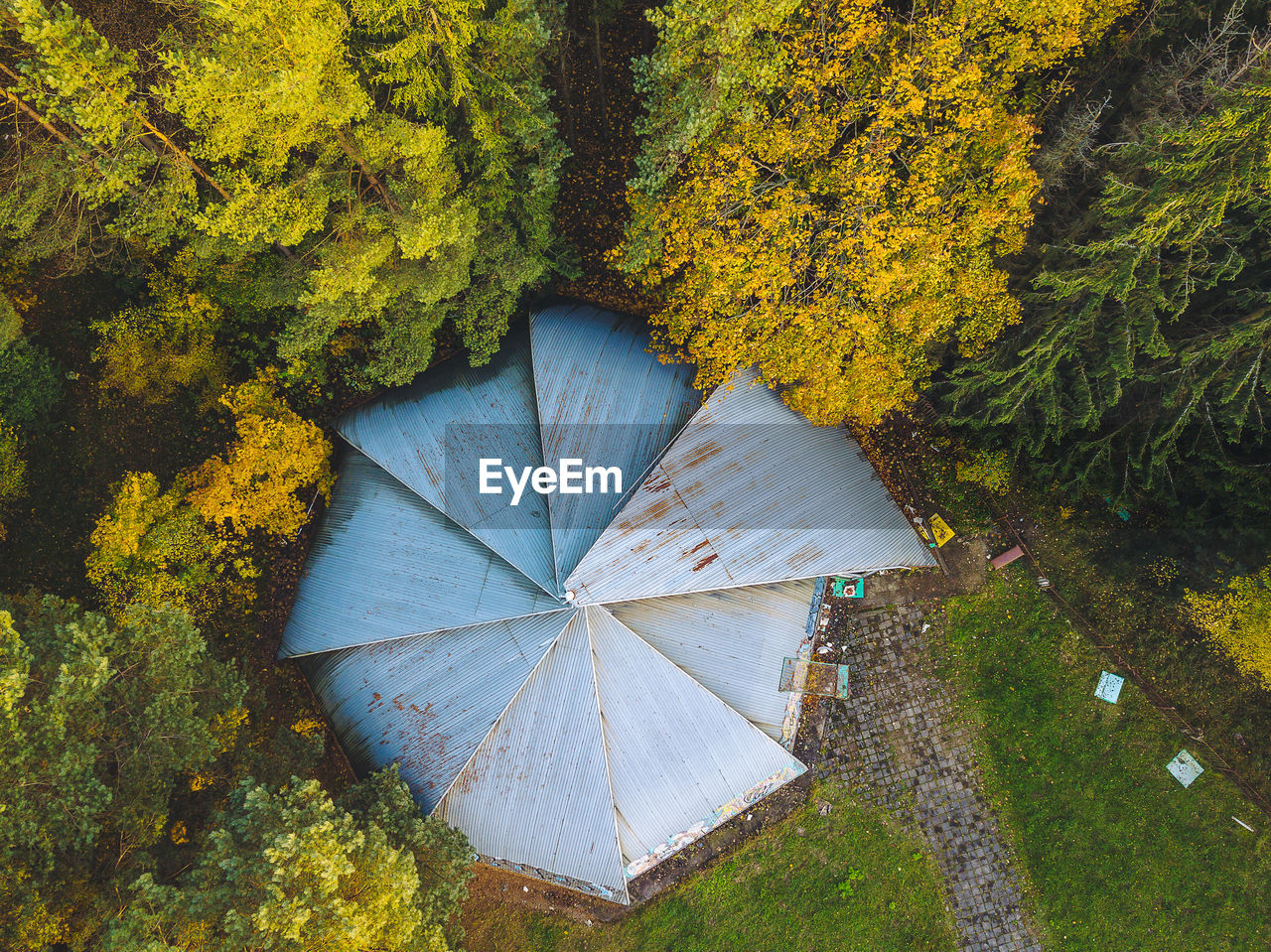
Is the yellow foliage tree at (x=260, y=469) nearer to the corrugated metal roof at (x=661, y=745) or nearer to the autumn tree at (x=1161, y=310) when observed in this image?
the corrugated metal roof at (x=661, y=745)

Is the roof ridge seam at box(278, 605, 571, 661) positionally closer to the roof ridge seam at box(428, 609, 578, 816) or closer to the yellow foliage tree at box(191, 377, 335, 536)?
the roof ridge seam at box(428, 609, 578, 816)

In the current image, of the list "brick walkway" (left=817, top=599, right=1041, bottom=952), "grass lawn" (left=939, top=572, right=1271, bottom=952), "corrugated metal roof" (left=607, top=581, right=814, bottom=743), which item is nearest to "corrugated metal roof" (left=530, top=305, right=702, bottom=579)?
"corrugated metal roof" (left=607, top=581, right=814, bottom=743)

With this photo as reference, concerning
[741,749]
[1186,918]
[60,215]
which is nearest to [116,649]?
[60,215]

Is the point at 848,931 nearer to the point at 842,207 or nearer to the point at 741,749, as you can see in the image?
the point at 741,749

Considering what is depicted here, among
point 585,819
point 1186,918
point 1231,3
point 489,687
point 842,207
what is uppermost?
point 1231,3

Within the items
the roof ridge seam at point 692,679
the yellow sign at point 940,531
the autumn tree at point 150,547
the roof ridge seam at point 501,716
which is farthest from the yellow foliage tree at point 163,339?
the yellow sign at point 940,531

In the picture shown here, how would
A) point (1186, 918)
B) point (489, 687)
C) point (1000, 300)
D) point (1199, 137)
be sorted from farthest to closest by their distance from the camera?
point (1186, 918), point (489, 687), point (1000, 300), point (1199, 137)

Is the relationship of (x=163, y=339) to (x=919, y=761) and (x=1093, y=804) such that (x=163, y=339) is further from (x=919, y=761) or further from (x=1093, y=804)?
(x=1093, y=804)
